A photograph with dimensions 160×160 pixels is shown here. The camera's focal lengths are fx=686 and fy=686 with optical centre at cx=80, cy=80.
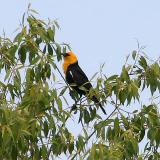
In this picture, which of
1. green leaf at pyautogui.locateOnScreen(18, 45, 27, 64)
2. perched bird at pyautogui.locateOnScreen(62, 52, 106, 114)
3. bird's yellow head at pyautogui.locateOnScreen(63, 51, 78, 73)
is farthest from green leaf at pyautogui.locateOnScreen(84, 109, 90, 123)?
bird's yellow head at pyautogui.locateOnScreen(63, 51, 78, 73)

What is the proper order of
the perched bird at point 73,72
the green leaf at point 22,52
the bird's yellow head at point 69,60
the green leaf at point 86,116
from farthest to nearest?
the bird's yellow head at point 69,60 < the perched bird at point 73,72 < the green leaf at point 22,52 < the green leaf at point 86,116

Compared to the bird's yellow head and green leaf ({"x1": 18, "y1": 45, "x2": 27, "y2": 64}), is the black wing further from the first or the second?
green leaf ({"x1": 18, "y1": 45, "x2": 27, "y2": 64})

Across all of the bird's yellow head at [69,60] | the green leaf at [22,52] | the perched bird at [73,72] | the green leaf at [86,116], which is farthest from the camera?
the bird's yellow head at [69,60]

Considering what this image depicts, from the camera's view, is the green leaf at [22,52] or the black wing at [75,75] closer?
the green leaf at [22,52]

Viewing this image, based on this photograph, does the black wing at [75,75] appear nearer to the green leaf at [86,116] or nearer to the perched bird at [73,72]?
the perched bird at [73,72]

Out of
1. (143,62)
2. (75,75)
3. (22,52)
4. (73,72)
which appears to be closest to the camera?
(143,62)

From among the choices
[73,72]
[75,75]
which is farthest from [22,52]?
[73,72]

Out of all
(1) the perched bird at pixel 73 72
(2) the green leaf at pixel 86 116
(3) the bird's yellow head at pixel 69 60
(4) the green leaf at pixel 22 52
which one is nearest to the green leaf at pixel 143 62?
(2) the green leaf at pixel 86 116

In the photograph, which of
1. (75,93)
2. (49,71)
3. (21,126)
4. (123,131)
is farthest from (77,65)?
(21,126)

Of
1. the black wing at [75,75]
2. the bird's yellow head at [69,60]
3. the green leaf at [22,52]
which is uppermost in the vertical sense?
the green leaf at [22,52]

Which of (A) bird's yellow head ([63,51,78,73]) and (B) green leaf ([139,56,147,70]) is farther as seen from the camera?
(A) bird's yellow head ([63,51,78,73])

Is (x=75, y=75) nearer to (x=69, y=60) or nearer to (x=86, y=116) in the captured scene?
(x=69, y=60)

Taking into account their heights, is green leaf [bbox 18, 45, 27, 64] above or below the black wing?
above

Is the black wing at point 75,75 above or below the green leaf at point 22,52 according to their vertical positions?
below
